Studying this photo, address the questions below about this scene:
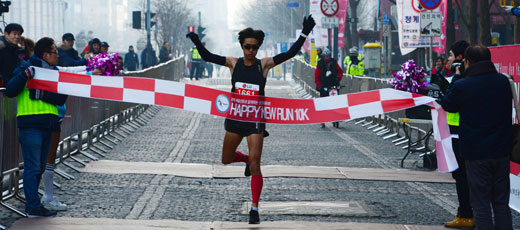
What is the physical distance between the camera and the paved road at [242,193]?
27.7ft

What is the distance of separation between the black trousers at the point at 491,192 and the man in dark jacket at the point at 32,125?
12.9 feet

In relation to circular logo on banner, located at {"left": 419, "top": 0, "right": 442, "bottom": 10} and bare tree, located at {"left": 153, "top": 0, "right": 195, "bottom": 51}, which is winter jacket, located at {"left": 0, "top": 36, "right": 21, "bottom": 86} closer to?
circular logo on banner, located at {"left": 419, "top": 0, "right": 442, "bottom": 10}

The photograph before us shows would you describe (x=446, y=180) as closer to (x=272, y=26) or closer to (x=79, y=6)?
(x=272, y=26)

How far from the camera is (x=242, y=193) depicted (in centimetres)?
1028

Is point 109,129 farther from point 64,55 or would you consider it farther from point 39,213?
point 39,213

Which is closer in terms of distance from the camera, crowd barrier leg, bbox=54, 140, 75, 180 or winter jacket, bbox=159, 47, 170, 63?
crowd barrier leg, bbox=54, 140, 75, 180

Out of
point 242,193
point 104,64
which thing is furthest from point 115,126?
point 242,193

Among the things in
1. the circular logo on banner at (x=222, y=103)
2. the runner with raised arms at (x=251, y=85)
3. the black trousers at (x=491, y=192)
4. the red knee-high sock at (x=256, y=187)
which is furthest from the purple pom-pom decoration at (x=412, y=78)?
the black trousers at (x=491, y=192)

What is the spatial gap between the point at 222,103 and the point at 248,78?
1.60 feet

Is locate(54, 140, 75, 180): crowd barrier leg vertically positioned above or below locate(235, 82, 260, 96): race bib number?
below

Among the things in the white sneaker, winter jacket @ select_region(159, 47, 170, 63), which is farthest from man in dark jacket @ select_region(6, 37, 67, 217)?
winter jacket @ select_region(159, 47, 170, 63)

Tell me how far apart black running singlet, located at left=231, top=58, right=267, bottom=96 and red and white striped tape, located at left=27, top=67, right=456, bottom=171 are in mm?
127

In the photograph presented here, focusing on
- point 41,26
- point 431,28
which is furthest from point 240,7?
point 431,28

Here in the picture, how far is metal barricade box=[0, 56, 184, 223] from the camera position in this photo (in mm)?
9125
